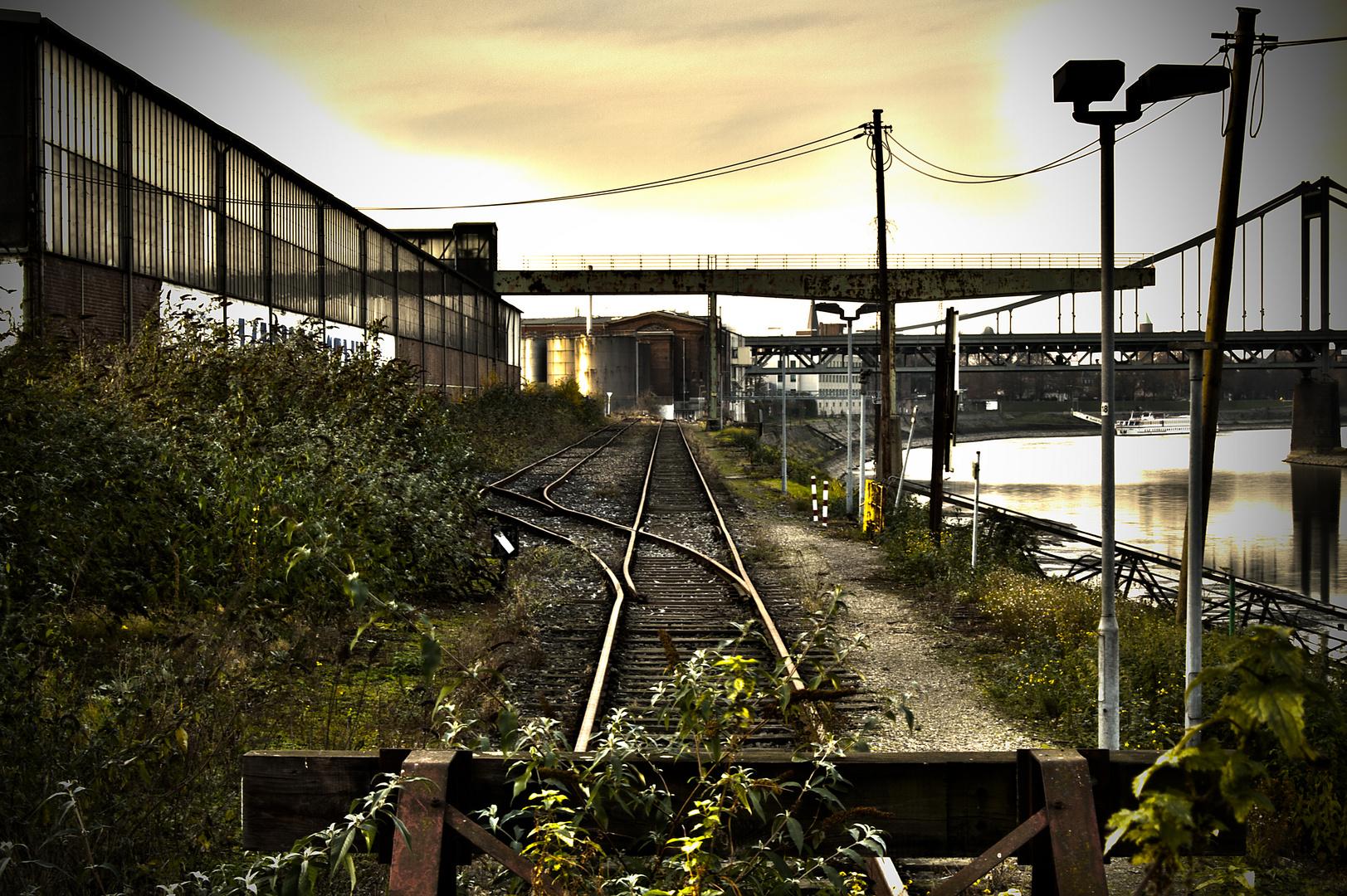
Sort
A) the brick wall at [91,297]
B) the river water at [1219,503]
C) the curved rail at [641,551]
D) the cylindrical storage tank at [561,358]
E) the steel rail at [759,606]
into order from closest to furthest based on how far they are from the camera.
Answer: the steel rail at [759,606] < the curved rail at [641,551] < the brick wall at [91,297] < the river water at [1219,503] < the cylindrical storage tank at [561,358]

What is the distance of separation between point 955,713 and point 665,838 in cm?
545

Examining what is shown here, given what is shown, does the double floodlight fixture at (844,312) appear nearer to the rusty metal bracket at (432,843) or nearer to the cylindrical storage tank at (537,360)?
the rusty metal bracket at (432,843)

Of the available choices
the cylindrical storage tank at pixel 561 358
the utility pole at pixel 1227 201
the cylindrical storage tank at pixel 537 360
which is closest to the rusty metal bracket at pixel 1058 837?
the utility pole at pixel 1227 201

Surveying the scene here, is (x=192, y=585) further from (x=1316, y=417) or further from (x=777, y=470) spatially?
(x=1316, y=417)

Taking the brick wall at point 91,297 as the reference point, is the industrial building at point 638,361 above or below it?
above

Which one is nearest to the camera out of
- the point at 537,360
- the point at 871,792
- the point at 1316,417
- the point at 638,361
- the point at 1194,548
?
the point at 871,792

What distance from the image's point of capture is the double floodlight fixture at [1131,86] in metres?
6.32

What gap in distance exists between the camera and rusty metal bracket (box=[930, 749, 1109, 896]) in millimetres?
2299

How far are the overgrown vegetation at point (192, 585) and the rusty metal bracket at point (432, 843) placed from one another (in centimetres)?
31

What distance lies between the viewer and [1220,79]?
6195 millimetres

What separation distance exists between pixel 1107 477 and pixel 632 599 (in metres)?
5.88

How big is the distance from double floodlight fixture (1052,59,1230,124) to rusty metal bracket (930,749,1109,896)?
5462 mm

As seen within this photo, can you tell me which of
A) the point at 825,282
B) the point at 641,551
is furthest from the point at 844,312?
the point at 825,282

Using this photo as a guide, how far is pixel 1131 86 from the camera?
6434mm
